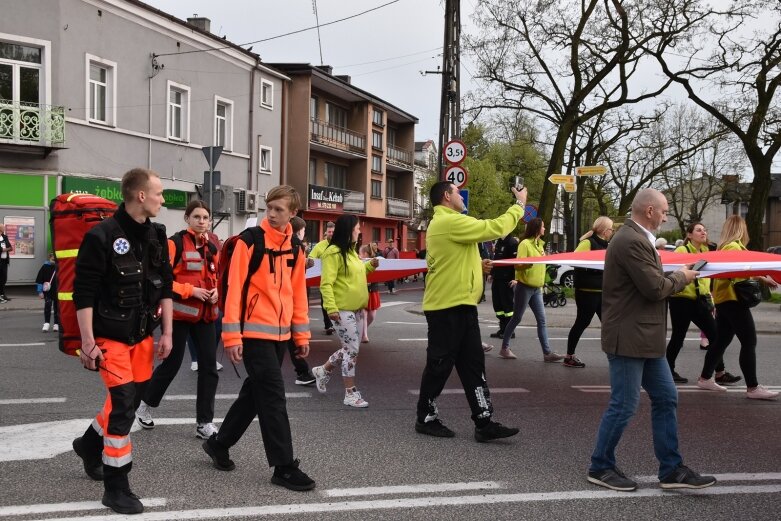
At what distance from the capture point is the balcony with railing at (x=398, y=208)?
52.1 metres

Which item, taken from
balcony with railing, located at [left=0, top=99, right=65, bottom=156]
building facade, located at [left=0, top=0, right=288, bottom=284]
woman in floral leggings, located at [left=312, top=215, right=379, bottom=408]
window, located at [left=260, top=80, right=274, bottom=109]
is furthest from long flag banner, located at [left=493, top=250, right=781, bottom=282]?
window, located at [left=260, top=80, right=274, bottom=109]

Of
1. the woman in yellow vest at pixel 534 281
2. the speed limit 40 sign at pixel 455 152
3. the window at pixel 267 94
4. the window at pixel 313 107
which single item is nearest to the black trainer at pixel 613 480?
the woman in yellow vest at pixel 534 281

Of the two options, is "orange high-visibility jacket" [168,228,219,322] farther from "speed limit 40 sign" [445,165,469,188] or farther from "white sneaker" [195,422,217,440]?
"speed limit 40 sign" [445,165,469,188]

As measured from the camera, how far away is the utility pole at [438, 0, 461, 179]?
Answer: 19.2 m

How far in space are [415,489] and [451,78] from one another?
52.0ft

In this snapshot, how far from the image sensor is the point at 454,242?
6016 mm

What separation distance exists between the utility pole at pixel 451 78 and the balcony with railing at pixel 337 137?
20.9 m

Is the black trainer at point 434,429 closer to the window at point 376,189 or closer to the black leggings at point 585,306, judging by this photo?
the black leggings at point 585,306

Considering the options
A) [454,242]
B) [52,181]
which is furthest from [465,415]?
[52,181]

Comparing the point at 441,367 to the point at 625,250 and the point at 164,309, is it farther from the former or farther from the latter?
the point at 164,309

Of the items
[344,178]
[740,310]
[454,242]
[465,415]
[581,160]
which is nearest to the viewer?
[454,242]

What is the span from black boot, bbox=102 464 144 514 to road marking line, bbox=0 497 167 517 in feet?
0.32

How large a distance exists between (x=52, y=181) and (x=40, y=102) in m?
2.31

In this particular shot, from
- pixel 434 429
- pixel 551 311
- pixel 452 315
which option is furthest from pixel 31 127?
pixel 434 429
